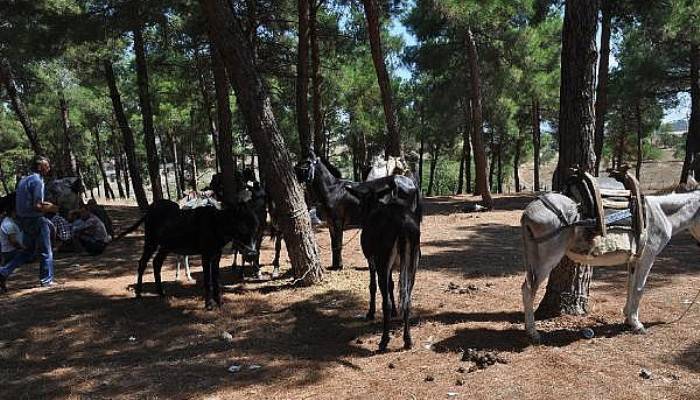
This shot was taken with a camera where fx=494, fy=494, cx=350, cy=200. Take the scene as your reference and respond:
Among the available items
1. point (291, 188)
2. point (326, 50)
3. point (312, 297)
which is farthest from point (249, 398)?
point (326, 50)

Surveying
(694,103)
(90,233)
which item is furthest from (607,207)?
(694,103)

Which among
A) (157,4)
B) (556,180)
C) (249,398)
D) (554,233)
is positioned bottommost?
(249,398)

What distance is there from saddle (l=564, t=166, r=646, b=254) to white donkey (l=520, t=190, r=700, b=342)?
81 mm

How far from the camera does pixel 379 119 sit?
30438 mm

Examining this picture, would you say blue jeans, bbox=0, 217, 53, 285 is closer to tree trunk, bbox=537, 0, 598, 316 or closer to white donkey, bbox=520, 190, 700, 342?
white donkey, bbox=520, 190, 700, 342

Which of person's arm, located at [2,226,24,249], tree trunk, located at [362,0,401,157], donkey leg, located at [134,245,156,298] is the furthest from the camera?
tree trunk, located at [362,0,401,157]

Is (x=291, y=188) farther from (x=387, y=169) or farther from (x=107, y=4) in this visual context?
(x=107, y=4)

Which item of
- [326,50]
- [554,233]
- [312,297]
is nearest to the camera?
[554,233]

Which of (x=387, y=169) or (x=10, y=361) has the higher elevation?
(x=387, y=169)

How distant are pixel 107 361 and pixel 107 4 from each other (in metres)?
10.0

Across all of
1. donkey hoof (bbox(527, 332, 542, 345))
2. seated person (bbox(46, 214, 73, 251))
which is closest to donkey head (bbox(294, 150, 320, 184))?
donkey hoof (bbox(527, 332, 542, 345))

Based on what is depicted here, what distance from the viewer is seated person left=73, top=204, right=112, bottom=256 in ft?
36.2

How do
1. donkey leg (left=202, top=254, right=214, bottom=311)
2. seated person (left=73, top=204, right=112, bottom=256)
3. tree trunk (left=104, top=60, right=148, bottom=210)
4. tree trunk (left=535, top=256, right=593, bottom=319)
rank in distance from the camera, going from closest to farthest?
1. tree trunk (left=535, top=256, right=593, bottom=319)
2. donkey leg (left=202, top=254, right=214, bottom=311)
3. seated person (left=73, top=204, right=112, bottom=256)
4. tree trunk (left=104, top=60, right=148, bottom=210)

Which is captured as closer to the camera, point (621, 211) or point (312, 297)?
point (621, 211)
